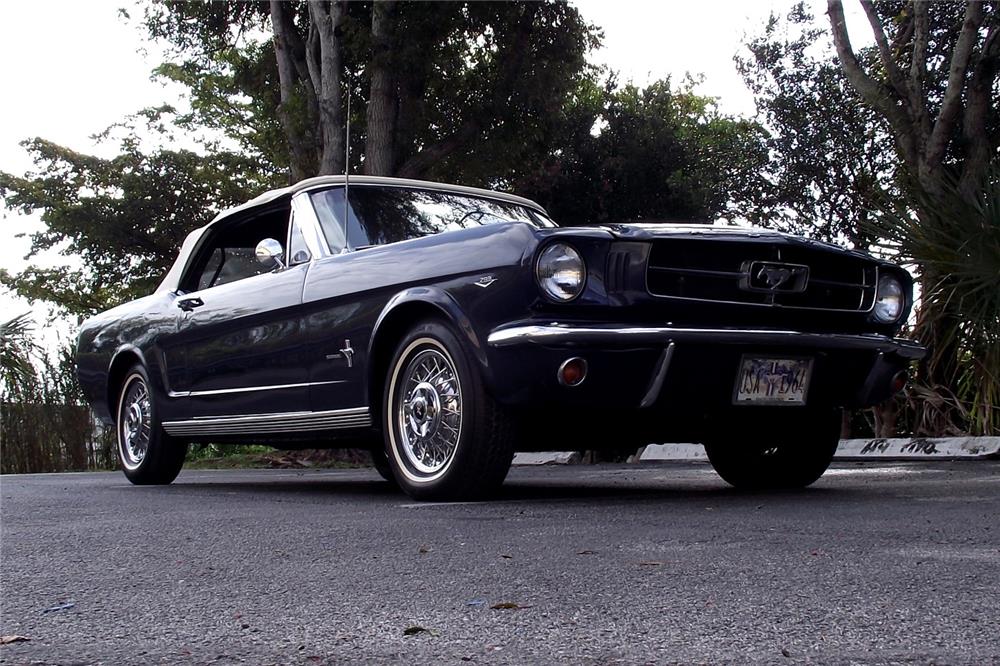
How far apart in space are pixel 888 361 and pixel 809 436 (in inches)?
26.0

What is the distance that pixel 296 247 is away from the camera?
6246 millimetres

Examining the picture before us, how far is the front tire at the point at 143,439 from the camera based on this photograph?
7367 millimetres

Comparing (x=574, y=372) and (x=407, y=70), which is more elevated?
(x=407, y=70)

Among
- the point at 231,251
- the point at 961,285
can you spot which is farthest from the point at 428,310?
the point at 961,285

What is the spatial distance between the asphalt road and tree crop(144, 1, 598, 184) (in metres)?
10.0

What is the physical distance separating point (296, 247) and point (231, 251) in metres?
1.31

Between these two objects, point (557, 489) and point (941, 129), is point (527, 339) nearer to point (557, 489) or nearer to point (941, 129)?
point (557, 489)

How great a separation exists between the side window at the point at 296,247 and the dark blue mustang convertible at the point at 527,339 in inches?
0.6

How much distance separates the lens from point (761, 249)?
17.0 feet

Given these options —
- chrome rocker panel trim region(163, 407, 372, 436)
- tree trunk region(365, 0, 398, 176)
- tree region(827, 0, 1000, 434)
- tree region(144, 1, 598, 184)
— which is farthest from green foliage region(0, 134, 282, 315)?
chrome rocker panel trim region(163, 407, 372, 436)

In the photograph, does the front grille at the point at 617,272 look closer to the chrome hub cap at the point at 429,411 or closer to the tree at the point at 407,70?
the chrome hub cap at the point at 429,411

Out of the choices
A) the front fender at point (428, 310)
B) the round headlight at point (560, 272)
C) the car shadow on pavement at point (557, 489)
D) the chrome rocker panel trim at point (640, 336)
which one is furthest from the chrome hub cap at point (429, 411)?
the round headlight at point (560, 272)

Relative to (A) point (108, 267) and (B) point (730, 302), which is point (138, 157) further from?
(B) point (730, 302)

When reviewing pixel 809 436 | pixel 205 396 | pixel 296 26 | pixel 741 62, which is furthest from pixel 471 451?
pixel 741 62
